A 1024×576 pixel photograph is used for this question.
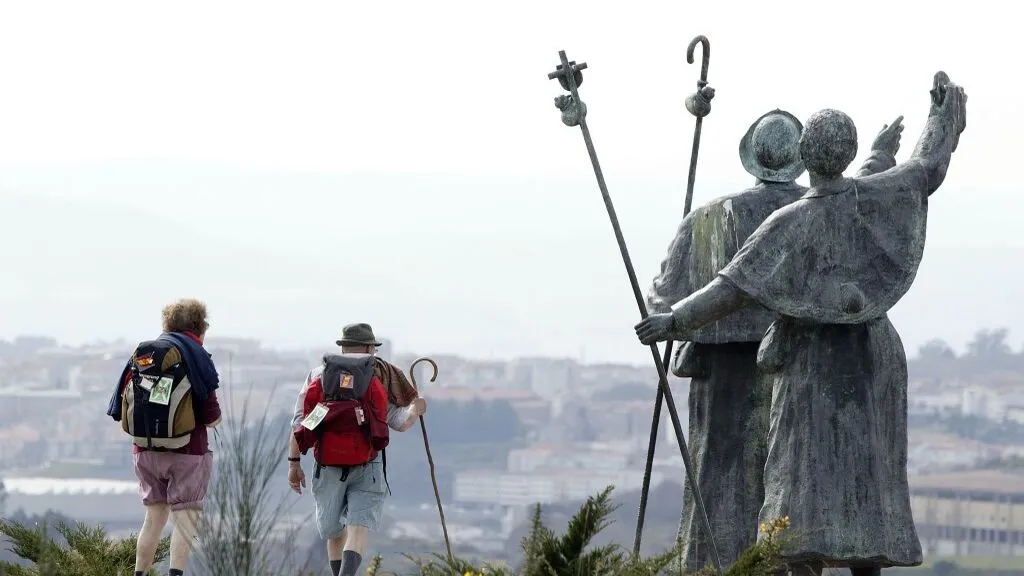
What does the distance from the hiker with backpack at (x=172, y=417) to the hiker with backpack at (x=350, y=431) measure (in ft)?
2.26

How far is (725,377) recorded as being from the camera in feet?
42.3

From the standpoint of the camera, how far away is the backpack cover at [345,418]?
44.1 ft

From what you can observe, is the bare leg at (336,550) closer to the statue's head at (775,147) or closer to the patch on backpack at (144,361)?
the patch on backpack at (144,361)

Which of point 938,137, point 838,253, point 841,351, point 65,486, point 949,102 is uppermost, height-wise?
point 949,102

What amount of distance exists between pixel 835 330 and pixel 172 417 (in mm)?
3611

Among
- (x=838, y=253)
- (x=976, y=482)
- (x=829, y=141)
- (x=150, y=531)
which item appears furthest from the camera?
(x=976, y=482)

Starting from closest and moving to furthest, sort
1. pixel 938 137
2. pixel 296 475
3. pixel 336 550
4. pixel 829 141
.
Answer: pixel 829 141, pixel 938 137, pixel 296 475, pixel 336 550

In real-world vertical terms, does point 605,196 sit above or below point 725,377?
above

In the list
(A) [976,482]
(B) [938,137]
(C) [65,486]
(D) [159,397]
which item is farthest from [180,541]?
(C) [65,486]

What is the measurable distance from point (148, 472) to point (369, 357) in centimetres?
143

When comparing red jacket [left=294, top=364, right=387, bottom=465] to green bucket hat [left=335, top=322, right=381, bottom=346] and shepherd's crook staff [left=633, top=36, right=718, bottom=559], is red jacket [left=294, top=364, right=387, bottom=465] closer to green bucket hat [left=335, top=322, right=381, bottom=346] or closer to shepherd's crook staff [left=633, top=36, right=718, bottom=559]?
green bucket hat [left=335, top=322, right=381, bottom=346]

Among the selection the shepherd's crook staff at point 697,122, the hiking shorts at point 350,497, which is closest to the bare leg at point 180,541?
the hiking shorts at point 350,497

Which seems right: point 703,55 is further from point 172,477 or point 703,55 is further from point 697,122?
point 172,477

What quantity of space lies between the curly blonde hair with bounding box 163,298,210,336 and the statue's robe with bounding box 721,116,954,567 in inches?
122
